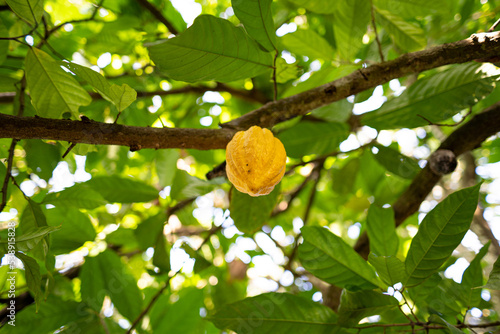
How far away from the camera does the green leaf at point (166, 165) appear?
2.17 meters

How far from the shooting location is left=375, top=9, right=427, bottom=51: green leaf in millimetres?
1714

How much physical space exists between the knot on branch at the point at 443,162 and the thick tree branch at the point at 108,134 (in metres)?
1.01

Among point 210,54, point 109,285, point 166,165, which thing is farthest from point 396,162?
→ point 109,285

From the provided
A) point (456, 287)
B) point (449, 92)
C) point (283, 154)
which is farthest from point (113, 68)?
point (456, 287)

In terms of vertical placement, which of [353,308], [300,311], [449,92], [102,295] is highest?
[449,92]

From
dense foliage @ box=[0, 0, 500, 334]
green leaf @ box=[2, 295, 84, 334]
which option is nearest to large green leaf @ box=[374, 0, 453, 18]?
dense foliage @ box=[0, 0, 500, 334]

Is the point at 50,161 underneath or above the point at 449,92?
underneath

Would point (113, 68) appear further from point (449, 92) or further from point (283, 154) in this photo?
point (449, 92)

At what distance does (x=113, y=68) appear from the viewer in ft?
9.77

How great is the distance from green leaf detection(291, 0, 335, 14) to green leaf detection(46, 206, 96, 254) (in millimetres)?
1361

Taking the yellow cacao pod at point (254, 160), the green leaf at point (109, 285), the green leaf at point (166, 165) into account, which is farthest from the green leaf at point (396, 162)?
the green leaf at point (109, 285)

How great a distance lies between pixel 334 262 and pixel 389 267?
183mm

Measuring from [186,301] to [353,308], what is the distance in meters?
0.65

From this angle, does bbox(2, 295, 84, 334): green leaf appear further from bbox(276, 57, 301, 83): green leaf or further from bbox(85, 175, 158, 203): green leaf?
bbox(276, 57, 301, 83): green leaf
